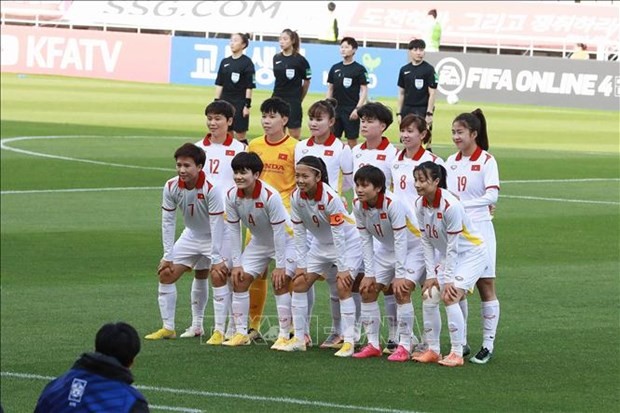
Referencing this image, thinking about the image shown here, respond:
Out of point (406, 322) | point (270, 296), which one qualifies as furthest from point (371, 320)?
point (270, 296)

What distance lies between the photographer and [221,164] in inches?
546

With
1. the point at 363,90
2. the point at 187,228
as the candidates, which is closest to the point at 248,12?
the point at 363,90

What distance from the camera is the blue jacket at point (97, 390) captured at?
6152 millimetres

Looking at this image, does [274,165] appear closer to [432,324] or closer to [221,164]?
[221,164]

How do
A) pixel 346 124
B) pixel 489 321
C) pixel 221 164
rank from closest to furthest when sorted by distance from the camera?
pixel 489 321 < pixel 221 164 < pixel 346 124

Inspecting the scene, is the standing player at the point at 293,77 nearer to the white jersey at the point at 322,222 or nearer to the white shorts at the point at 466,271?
the white jersey at the point at 322,222

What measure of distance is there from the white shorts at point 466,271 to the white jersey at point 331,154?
6.51 feet

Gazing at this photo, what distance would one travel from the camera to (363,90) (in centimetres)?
2348

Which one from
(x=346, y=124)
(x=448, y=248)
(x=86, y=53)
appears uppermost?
(x=86, y=53)

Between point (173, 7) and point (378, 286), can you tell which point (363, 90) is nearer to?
point (378, 286)

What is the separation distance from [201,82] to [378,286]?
3886cm

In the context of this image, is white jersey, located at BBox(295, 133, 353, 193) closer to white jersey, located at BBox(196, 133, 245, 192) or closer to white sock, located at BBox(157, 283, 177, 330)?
white jersey, located at BBox(196, 133, 245, 192)

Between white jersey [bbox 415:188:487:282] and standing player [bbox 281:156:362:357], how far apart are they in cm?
79

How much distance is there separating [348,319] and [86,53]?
41882 millimetres
